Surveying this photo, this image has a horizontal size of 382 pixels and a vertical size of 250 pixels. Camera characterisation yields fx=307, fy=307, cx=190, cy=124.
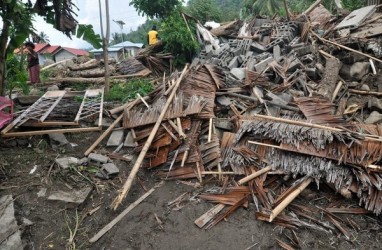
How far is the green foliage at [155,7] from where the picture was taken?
37.0 ft

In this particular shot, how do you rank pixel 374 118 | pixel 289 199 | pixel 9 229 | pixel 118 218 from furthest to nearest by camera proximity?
pixel 374 118, pixel 118 218, pixel 289 199, pixel 9 229

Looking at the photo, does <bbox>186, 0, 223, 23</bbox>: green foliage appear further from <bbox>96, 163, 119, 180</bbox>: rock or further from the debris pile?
<bbox>96, 163, 119, 180</bbox>: rock

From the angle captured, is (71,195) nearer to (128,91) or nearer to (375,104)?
(128,91)

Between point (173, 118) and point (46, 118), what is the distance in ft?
7.93

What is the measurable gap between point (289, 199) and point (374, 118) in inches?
104

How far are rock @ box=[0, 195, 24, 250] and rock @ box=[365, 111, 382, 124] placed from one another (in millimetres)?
5947

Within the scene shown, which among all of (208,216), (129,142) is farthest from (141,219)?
(129,142)

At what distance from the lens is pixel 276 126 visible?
5.04 metres

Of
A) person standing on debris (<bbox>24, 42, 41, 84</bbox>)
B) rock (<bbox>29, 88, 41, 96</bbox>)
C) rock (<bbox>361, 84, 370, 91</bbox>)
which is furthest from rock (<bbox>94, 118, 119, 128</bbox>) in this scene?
rock (<bbox>361, 84, 370, 91</bbox>)

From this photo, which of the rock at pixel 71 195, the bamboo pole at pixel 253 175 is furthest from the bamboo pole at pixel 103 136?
the bamboo pole at pixel 253 175

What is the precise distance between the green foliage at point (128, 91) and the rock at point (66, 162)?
2413mm

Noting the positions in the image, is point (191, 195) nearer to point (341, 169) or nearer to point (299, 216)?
point (299, 216)

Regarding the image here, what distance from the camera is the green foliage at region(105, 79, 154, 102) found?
24.8ft

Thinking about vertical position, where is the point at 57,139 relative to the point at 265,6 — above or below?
below
